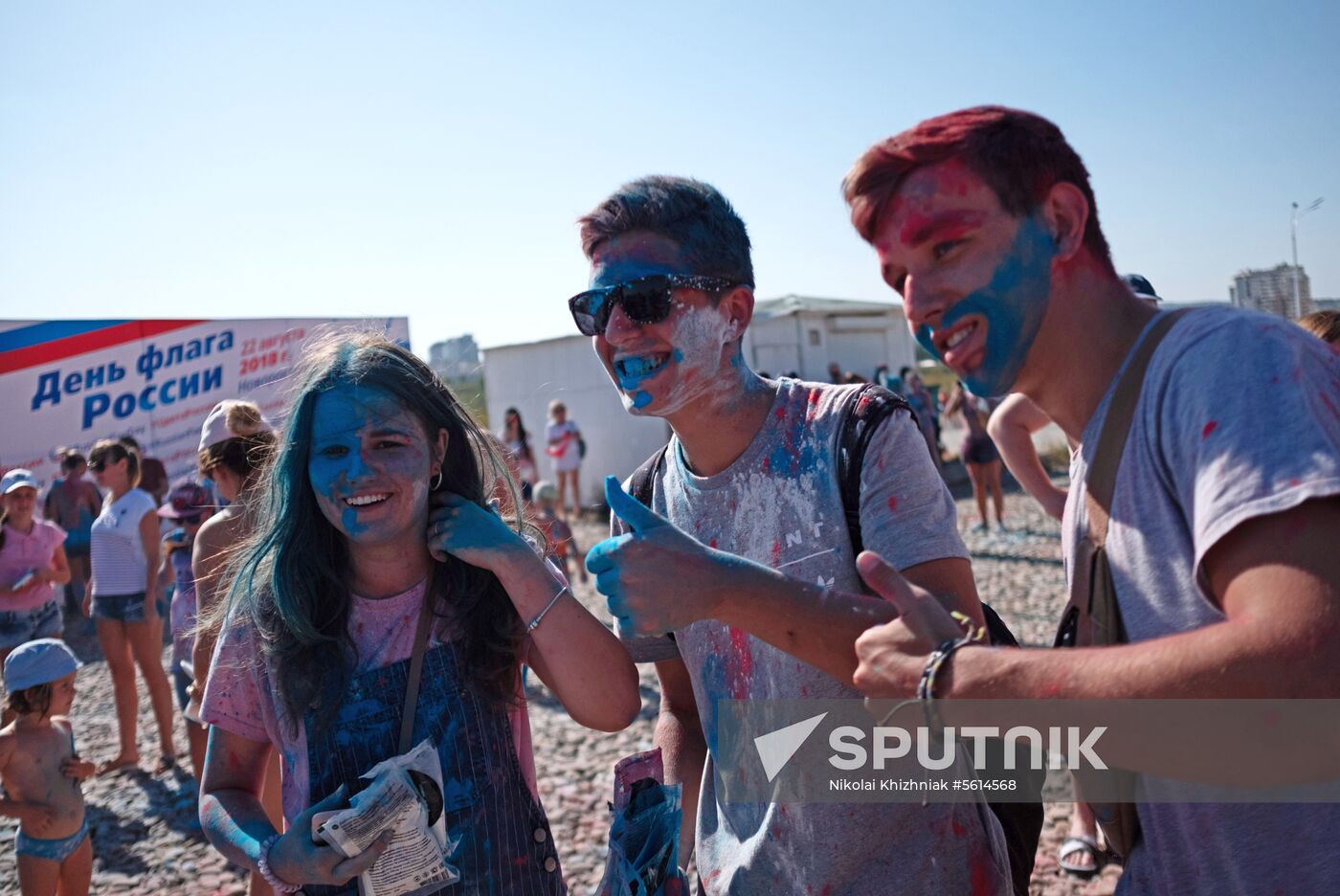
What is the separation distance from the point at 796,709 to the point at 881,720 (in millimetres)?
537

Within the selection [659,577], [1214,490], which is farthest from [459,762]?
[1214,490]

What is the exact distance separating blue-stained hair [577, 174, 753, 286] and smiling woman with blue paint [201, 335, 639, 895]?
660 mm

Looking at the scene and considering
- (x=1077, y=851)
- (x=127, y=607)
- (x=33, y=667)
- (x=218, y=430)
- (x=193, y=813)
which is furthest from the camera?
(x=127, y=607)

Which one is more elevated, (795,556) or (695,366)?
(695,366)

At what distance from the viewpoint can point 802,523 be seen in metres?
1.95

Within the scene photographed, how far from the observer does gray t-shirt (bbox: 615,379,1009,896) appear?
1.81 metres

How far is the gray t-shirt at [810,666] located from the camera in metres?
1.81

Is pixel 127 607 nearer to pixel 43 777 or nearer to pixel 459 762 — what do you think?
pixel 43 777

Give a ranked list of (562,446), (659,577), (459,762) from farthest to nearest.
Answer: (562,446) < (459,762) < (659,577)

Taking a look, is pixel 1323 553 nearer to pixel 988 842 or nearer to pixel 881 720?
pixel 881 720

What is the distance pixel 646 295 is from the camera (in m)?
2.18

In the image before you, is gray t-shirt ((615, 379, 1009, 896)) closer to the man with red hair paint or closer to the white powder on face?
the white powder on face

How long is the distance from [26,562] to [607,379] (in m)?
10.9

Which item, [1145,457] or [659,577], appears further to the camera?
[659,577]
